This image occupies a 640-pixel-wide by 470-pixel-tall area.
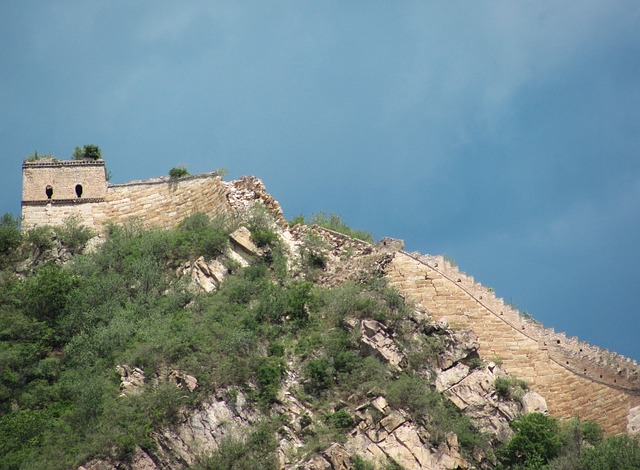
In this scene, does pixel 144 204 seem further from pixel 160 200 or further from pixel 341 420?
pixel 341 420

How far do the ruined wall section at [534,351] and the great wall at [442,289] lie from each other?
3cm

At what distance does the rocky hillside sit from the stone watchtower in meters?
2.06

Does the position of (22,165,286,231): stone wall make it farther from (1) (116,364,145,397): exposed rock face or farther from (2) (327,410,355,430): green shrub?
(2) (327,410,355,430): green shrub

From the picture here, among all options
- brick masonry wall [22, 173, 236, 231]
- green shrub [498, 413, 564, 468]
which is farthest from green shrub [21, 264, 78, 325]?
green shrub [498, 413, 564, 468]

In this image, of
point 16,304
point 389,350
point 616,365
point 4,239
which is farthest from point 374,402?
point 4,239

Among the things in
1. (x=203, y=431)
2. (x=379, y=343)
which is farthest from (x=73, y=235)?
(x=379, y=343)

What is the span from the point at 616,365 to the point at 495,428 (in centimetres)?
442

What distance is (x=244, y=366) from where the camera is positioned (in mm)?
38719

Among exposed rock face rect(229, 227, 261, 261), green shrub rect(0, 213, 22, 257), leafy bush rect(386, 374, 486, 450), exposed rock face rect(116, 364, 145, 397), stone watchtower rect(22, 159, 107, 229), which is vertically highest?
stone watchtower rect(22, 159, 107, 229)

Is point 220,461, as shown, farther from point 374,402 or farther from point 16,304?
point 16,304

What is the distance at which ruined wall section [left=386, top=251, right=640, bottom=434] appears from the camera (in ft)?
132

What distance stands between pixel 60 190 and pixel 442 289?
558 inches

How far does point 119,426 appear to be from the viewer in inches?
1442

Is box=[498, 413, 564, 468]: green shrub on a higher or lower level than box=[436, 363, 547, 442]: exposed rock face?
lower
